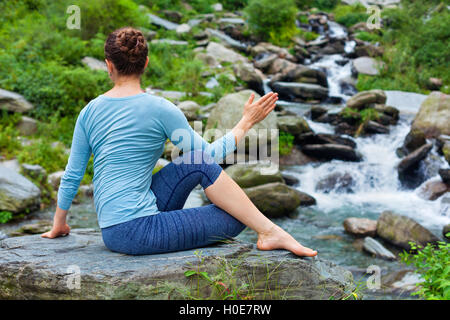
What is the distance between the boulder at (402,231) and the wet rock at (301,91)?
8182mm

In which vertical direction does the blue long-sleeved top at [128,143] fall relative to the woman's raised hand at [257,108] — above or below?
below

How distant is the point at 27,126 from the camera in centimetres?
891

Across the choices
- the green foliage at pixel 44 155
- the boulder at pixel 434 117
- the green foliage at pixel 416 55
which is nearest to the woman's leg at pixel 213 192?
the green foliage at pixel 44 155

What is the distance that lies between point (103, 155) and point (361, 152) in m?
8.34

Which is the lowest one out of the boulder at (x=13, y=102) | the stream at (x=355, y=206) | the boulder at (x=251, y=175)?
the stream at (x=355, y=206)

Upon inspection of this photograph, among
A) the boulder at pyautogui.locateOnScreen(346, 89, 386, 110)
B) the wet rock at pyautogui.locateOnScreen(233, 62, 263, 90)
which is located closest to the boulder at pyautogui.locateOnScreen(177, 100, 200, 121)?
the wet rock at pyautogui.locateOnScreen(233, 62, 263, 90)

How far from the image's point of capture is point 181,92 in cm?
1204

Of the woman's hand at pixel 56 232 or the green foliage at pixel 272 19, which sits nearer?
the woman's hand at pixel 56 232

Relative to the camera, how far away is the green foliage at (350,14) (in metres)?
23.2

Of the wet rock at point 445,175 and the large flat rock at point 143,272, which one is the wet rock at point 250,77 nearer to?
the wet rock at point 445,175

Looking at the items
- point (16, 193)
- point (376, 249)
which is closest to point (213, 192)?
point (376, 249)

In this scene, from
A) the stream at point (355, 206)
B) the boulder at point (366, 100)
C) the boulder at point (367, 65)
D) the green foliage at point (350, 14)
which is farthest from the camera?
the green foliage at point (350, 14)
